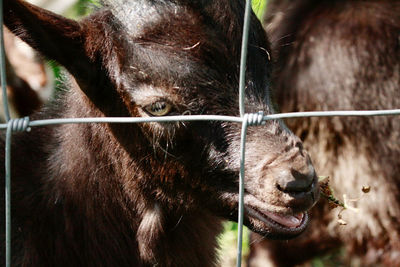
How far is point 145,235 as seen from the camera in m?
3.06

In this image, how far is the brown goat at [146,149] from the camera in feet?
8.52

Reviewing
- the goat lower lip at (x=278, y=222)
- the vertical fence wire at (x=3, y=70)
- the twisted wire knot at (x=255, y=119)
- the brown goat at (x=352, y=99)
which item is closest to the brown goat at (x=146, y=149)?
the goat lower lip at (x=278, y=222)

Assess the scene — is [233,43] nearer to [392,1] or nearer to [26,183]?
[26,183]

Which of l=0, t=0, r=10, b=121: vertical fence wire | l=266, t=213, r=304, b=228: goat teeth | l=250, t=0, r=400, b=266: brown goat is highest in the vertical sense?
l=0, t=0, r=10, b=121: vertical fence wire

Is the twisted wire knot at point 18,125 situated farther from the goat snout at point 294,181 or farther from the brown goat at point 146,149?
the goat snout at point 294,181

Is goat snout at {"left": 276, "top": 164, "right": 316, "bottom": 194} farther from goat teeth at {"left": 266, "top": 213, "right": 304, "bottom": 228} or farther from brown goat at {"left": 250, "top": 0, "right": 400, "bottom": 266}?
brown goat at {"left": 250, "top": 0, "right": 400, "bottom": 266}

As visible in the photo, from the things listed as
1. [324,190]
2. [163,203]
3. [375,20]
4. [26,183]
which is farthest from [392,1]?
[26,183]

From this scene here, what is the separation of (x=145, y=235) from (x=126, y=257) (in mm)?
147

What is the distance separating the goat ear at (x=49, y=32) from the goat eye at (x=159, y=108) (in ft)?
1.10

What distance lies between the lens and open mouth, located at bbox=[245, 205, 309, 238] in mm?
2613

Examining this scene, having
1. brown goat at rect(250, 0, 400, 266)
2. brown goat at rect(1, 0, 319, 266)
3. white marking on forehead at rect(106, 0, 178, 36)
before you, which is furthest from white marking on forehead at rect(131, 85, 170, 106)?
brown goat at rect(250, 0, 400, 266)

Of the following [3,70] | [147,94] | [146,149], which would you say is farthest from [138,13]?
[3,70]

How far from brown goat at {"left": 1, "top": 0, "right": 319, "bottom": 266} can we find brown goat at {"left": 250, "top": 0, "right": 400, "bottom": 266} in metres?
1.92

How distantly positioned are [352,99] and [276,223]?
2302 mm
